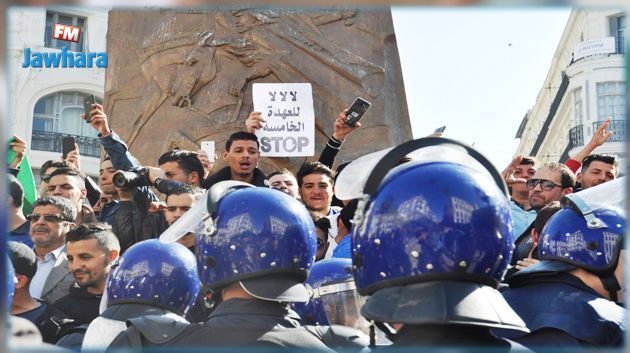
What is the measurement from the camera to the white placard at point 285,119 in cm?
668

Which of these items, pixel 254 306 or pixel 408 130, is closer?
pixel 254 306

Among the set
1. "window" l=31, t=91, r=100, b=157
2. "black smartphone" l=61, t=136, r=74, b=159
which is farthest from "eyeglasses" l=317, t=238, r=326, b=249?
"window" l=31, t=91, r=100, b=157

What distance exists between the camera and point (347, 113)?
5.84 m

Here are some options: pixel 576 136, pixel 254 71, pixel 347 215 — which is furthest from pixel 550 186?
pixel 576 136

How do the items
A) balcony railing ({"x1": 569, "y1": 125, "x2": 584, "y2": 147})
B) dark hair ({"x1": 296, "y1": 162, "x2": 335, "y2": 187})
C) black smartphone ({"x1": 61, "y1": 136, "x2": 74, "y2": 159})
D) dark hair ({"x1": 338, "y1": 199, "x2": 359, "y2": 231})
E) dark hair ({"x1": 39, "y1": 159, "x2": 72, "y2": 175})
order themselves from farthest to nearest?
balcony railing ({"x1": 569, "y1": 125, "x2": 584, "y2": 147}) → black smartphone ({"x1": 61, "y1": 136, "x2": 74, "y2": 159}) → dark hair ({"x1": 39, "y1": 159, "x2": 72, "y2": 175}) → dark hair ({"x1": 296, "y1": 162, "x2": 335, "y2": 187}) → dark hair ({"x1": 338, "y1": 199, "x2": 359, "y2": 231})

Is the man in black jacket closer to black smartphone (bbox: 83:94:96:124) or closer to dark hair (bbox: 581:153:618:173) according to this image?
black smartphone (bbox: 83:94:96:124)

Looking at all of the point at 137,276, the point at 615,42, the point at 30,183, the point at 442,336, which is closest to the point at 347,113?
the point at 30,183

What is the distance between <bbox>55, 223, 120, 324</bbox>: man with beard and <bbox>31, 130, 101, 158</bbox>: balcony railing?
83.9 feet

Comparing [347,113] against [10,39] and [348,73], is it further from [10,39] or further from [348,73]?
[10,39]

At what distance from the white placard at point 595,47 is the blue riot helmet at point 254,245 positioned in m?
34.0

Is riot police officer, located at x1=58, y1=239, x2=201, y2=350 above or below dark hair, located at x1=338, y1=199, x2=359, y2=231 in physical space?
below

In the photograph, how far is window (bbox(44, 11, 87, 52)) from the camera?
29953mm

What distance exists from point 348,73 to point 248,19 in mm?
1030

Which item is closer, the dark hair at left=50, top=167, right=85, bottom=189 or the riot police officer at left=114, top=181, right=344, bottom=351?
the riot police officer at left=114, top=181, right=344, bottom=351
